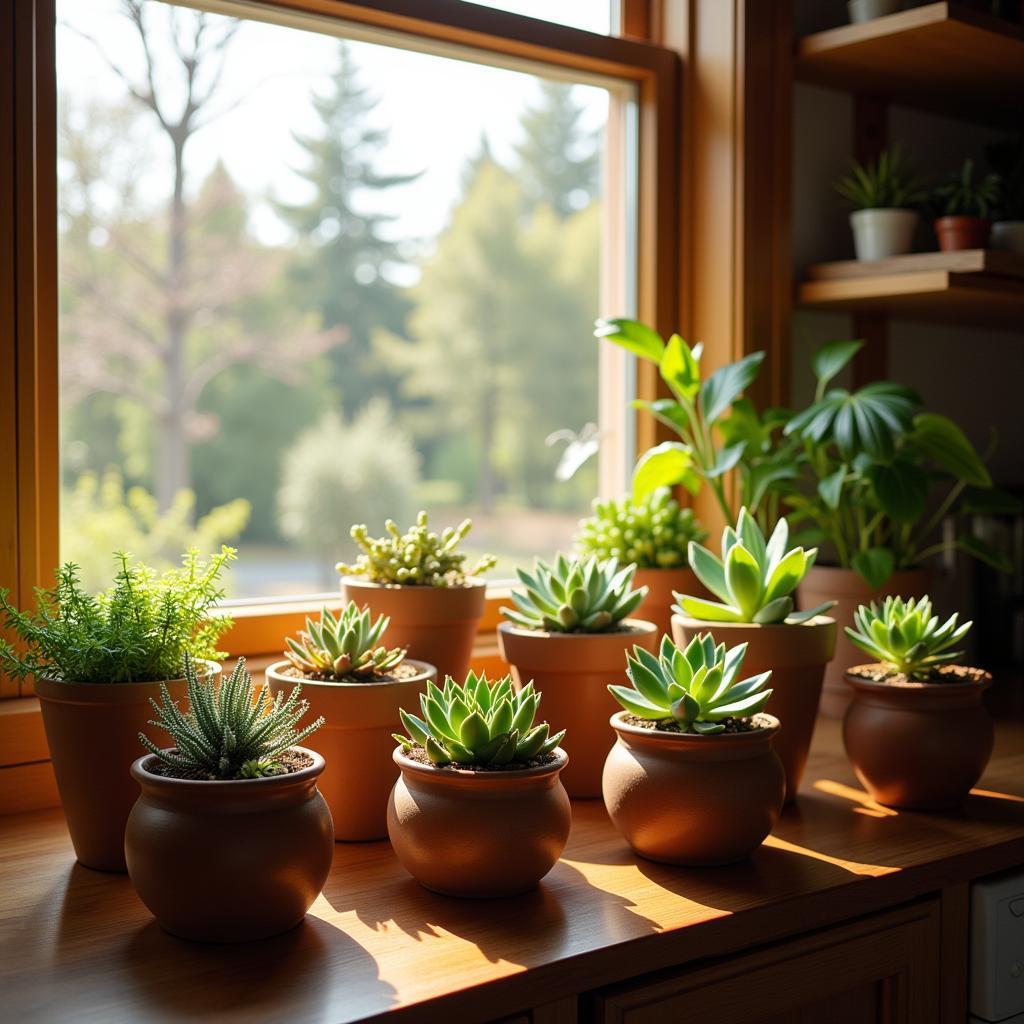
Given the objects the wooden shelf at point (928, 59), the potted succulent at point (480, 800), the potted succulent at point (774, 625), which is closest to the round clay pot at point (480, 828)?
the potted succulent at point (480, 800)

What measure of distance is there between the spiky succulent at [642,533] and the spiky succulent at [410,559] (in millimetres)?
302

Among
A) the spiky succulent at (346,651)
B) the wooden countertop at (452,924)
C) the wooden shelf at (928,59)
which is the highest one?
the wooden shelf at (928,59)

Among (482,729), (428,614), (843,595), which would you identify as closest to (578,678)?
Result: (428,614)

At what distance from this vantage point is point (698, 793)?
106 centimetres

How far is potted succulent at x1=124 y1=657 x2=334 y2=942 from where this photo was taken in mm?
894

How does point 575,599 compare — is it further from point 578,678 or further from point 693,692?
point 693,692

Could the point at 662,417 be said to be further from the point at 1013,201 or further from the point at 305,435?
the point at 305,435

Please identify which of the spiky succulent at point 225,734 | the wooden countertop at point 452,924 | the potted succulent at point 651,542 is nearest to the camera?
the wooden countertop at point 452,924

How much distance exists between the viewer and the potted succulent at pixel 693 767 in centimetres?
106

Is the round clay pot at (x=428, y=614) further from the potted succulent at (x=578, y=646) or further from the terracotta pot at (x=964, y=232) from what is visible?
the terracotta pot at (x=964, y=232)

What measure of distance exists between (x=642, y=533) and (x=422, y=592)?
0.44 m

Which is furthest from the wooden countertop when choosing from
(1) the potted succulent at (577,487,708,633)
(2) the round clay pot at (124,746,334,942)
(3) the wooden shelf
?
(3) the wooden shelf

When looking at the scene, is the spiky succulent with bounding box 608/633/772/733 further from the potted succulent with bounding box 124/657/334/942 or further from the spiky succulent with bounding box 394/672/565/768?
the potted succulent with bounding box 124/657/334/942

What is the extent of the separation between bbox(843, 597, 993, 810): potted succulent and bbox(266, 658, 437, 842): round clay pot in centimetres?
50
